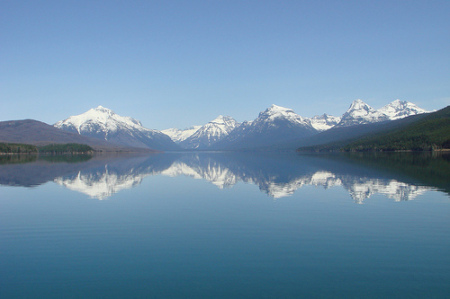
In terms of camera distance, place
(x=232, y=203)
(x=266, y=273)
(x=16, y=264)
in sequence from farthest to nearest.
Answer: (x=232, y=203) → (x=16, y=264) → (x=266, y=273)

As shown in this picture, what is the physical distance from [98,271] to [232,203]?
21.9m

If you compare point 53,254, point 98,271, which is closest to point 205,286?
point 98,271

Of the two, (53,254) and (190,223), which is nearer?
(53,254)

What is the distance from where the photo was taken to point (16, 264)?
19797 millimetres

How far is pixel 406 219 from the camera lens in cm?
2970

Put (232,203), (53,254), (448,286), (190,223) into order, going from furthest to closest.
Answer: (232,203) < (190,223) < (53,254) < (448,286)

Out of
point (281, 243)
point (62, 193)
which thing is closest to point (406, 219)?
point (281, 243)

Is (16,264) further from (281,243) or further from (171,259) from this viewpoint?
(281,243)

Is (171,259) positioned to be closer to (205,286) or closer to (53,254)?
(205,286)

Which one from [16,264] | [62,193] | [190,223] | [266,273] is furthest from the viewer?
[62,193]

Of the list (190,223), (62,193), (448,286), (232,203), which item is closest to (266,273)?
(448,286)

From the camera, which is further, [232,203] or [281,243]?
[232,203]

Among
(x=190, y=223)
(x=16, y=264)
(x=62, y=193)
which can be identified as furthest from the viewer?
(x=62, y=193)

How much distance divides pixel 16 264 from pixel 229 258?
39.5 feet
